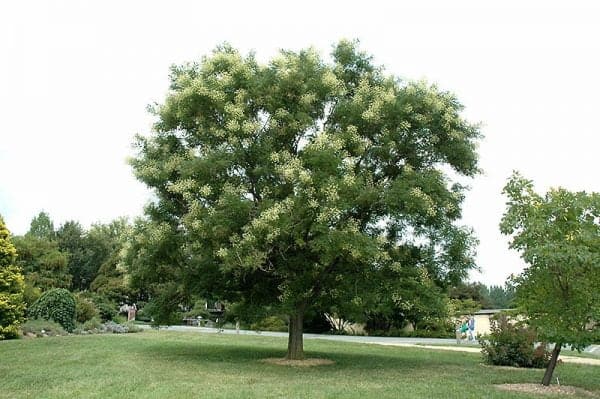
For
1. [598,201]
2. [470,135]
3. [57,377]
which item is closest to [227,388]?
[57,377]

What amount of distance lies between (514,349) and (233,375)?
9740 mm

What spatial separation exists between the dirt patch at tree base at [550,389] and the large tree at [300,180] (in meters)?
3.94

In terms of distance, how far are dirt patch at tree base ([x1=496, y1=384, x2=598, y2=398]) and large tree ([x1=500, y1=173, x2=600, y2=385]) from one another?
664mm

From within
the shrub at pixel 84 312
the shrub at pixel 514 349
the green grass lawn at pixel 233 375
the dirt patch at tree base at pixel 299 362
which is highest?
the shrub at pixel 84 312

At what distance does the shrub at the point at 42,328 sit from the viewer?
29516 millimetres

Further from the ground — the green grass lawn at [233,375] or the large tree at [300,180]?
the large tree at [300,180]

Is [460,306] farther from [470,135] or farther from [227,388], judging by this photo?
[227,388]

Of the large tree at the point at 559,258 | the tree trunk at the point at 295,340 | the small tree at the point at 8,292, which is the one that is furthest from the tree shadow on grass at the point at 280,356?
the small tree at the point at 8,292

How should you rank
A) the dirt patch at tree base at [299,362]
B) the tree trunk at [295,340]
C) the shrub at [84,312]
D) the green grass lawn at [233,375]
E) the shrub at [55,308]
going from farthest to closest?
1. the shrub at [84,312]
2. the shrub at [55,308]
3. the tree trunk at [295,340]
4. the dirt patch at tree base at [299,362]
5. the green grass lawn at [233,375]

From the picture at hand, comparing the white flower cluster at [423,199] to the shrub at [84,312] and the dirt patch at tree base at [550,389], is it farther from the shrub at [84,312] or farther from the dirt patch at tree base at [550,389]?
the shrub at [84,312]

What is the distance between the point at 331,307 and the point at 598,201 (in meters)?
9.26

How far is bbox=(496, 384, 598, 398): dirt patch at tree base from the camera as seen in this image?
42.5 ft

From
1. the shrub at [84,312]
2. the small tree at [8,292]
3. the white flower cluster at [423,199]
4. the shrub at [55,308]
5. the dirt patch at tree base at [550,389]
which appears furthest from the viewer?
the shrub at [84,312]

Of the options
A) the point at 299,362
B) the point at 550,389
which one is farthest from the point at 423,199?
the point at 299,362
